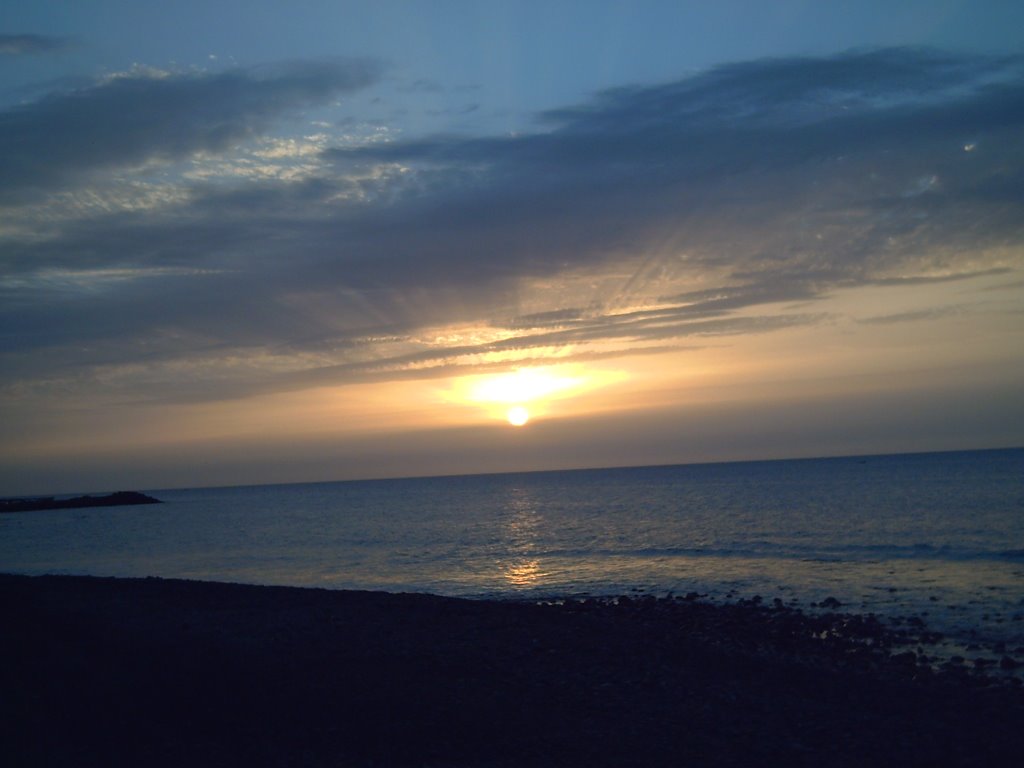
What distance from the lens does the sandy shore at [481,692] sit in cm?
1095

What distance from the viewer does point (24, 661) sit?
1522cm

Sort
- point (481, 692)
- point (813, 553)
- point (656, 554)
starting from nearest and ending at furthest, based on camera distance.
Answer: point (481, 692)
point (813, 553)
point (656, 554)

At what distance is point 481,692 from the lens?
13547 mm

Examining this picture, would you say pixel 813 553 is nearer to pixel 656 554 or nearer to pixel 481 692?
pixel 656 554

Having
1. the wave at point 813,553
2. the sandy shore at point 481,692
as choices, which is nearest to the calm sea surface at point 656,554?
the wave at point 813,553

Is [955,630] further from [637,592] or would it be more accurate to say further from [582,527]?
[582,527]

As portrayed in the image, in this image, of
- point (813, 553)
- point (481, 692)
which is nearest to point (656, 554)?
point (813, 553)

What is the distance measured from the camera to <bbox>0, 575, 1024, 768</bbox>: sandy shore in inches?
431

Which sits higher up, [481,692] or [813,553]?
[481,692]

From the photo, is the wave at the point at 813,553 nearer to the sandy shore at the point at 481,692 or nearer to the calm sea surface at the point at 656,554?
the calm sea surface at the point at 656,554

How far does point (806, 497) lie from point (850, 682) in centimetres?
7240

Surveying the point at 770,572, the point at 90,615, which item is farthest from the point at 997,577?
the point at 90,615

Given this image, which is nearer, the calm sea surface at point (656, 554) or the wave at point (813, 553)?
the calm sea surface at point (656, 554)

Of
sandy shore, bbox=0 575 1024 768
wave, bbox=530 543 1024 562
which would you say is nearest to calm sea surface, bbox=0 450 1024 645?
wave, bbox=530 543 1024 562
